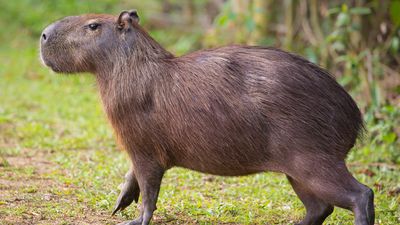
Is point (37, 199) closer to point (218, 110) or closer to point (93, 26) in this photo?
point (93, 26)

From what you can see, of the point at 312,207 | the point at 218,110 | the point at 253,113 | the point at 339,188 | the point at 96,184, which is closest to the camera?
the point at 339,188

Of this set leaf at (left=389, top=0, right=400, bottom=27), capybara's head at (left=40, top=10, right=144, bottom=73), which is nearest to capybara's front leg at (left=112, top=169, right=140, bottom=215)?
capybara's head at (left=40, top=10, right=144, bottom=73)

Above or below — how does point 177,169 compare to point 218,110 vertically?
below

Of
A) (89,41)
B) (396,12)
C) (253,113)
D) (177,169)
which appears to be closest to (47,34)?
(89,41)

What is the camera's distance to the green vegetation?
5.39 m

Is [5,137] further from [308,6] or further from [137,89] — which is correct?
[308,6]

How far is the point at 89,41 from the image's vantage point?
4980 millimetres

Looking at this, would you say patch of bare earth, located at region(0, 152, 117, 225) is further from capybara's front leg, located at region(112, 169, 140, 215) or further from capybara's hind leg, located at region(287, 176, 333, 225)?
capybara's hind leg, located at region(287, 176, 333, 225)

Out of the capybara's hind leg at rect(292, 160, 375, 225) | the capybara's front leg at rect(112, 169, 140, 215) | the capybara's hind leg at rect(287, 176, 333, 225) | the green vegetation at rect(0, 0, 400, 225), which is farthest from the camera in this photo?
the green vegetation at rect(0, 0, 400, 225)

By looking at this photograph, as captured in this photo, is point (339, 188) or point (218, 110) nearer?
point (339, 188)

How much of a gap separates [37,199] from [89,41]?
1202 mm

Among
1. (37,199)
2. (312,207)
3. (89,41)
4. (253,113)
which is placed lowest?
(312,207)

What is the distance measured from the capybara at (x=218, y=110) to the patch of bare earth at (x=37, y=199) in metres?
0.27

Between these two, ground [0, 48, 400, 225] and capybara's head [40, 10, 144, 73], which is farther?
ground [0, 48, 400, 225]
